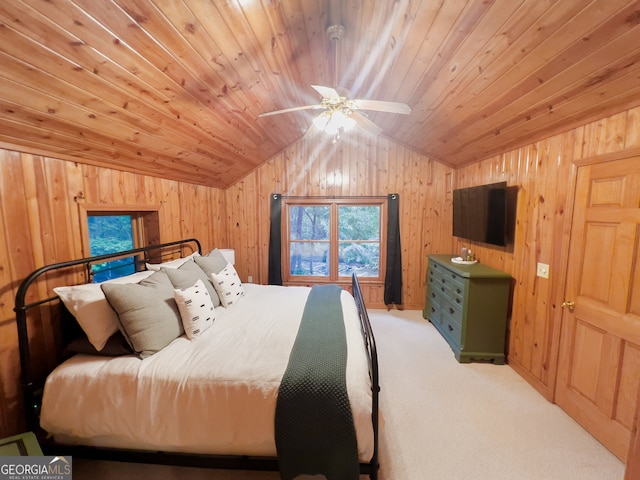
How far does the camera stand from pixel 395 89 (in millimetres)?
2447

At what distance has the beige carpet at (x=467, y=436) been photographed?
166 centimetres

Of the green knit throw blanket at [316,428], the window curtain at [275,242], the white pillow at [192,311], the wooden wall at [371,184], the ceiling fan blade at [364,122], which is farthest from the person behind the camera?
the window curtain at [275,242]

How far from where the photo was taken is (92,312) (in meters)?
1.69

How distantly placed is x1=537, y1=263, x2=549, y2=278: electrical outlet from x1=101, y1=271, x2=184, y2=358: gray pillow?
9.99 ft

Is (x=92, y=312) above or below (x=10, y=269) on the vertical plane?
below

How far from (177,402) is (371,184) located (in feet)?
12.0

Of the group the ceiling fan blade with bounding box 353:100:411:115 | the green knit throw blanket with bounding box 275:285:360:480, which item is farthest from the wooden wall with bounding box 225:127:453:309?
the green knit throw blanket with bounding box 275:285:360:480

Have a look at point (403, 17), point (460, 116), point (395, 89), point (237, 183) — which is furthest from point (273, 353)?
point (237, 183)

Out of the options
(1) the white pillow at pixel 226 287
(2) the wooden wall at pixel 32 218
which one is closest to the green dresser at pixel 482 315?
(1) the white pillow at pixel 226 287

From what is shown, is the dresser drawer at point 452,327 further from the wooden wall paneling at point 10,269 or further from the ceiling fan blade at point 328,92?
the wooden wall paneling at point 10,269

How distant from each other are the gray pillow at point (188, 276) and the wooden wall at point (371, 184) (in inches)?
78.2
